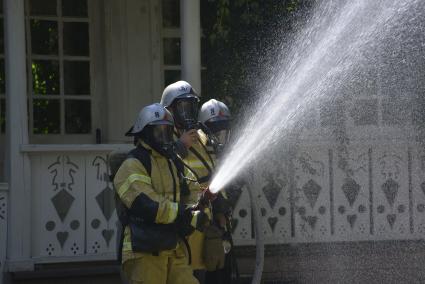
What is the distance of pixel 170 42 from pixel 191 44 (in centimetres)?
185

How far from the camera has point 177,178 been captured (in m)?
5.73

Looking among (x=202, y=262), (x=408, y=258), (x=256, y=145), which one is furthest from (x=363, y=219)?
(x=202, y=262)

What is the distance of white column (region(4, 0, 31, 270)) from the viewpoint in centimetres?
770

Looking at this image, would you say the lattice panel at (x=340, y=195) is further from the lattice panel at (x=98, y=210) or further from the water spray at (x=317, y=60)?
the lattice panel at (x=98, y=210)

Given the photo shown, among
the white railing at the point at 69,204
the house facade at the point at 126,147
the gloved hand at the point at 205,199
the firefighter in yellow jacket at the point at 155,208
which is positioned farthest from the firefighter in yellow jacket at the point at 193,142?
the white railing at the point at 69,204

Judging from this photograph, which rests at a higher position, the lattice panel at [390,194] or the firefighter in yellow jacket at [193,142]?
the firefighter in yellow jacket at [193,142]

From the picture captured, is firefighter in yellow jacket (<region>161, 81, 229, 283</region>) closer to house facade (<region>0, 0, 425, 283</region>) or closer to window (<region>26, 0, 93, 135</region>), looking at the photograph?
house facade (<region>0, 0, 425, 283</region>)

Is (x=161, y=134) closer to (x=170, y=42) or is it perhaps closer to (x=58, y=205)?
(x=58, y=205)

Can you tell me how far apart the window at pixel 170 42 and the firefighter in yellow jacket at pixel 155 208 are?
4.13 m

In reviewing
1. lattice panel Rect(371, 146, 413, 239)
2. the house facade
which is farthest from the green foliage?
lattice panel Rect(371, 146, 413, 239)

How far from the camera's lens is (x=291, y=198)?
8.30 metres

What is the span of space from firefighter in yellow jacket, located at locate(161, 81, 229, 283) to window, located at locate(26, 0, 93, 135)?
11.9ft

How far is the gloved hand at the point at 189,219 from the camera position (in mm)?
5461

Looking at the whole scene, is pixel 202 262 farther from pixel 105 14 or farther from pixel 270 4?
pixel 105 14
